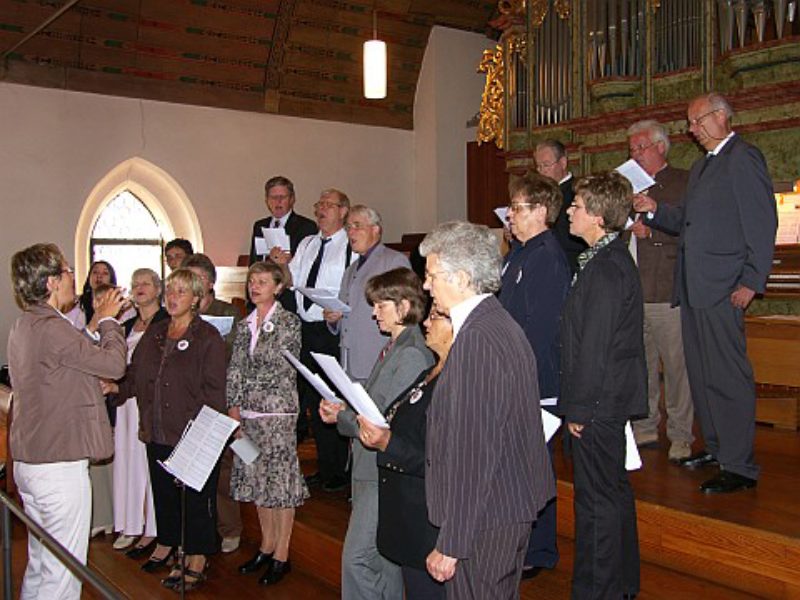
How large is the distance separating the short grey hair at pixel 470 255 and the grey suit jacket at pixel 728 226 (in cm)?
170

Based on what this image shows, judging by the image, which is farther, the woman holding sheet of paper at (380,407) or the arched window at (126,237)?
the arched window at (126,237)

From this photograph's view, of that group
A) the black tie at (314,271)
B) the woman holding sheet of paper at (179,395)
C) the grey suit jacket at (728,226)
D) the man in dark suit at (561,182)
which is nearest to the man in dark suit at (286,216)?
the black tie at (314,271)

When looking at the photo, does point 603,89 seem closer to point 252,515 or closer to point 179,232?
point 252,515

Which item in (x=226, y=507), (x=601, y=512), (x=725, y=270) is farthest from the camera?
(x=226, y=507)

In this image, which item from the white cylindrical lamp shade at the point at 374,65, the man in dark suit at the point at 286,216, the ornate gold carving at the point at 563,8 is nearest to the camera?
the man in dark suit at the point at 286,216

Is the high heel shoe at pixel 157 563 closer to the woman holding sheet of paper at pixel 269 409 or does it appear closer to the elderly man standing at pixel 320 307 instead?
the woman holding sheet of paper at pixel 269 409

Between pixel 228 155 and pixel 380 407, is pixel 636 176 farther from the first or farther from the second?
pixel 228 155

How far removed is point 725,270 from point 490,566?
2.03 meters

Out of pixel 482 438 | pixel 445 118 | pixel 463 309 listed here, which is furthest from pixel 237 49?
pixel 482 438

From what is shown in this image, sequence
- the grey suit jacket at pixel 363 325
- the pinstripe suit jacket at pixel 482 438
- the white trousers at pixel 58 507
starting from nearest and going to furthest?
the pinstripe suit jacket at pixel 482 438, the white trousers at pixel 58 507, the grey suit jacket at pixel 363 325

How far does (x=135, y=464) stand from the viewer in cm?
498

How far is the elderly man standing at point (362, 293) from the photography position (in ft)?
14.1

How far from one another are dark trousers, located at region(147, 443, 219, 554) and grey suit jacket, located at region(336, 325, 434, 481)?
1.48 m

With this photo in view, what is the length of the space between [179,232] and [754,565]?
Result: 7490 mm
